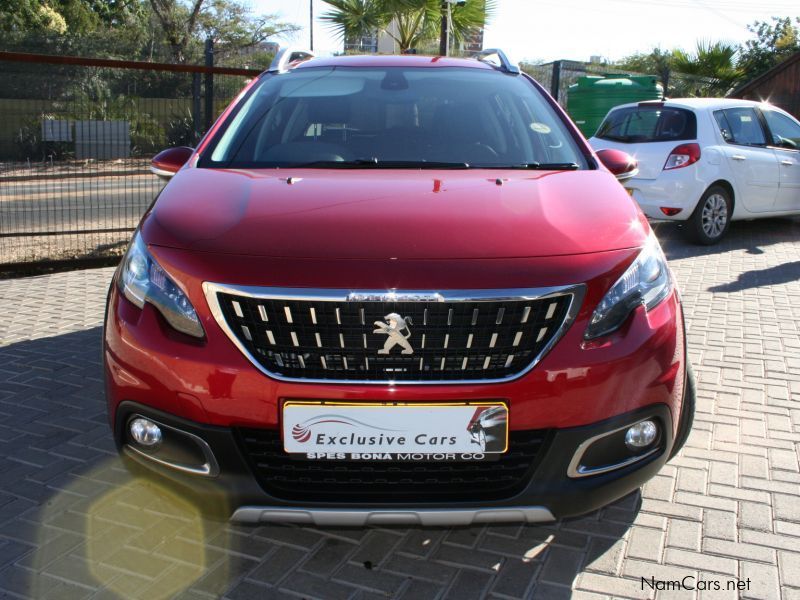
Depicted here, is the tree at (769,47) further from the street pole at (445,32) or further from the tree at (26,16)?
the tree at (26,16)

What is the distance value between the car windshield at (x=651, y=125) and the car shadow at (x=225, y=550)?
21.5 feet

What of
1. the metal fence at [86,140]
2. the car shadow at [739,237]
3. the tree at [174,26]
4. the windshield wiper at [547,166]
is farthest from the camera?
the tree at [174,26]

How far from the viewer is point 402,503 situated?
231 cm

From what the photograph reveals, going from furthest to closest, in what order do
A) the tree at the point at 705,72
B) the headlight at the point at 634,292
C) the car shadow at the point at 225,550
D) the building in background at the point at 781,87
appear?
the tree at the point at 705,72 < the building in background at the point at 781,87 < the car shadow at the point at 225,550 < the headlight at the point at 634,292

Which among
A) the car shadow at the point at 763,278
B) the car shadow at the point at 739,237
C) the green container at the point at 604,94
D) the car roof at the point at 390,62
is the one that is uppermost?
the green container at the point at 604,94

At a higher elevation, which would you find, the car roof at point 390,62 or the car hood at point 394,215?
the car roof at point 390,62

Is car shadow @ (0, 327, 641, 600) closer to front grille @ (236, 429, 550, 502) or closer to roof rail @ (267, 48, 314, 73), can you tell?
front grille @ (236, 429, 550, 502)

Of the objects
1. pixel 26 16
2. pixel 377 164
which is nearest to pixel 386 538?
pixel 377 164

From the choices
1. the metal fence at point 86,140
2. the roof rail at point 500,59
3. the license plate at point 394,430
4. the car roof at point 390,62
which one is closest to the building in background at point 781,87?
the metal fence at point 86,140

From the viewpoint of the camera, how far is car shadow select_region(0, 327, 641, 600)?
8.50 ft

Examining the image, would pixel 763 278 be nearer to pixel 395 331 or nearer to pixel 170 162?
pixel 170 162

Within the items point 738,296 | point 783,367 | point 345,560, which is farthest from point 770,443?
point 738,296

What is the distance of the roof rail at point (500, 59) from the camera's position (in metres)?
4.23

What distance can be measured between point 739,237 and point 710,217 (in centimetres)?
115
